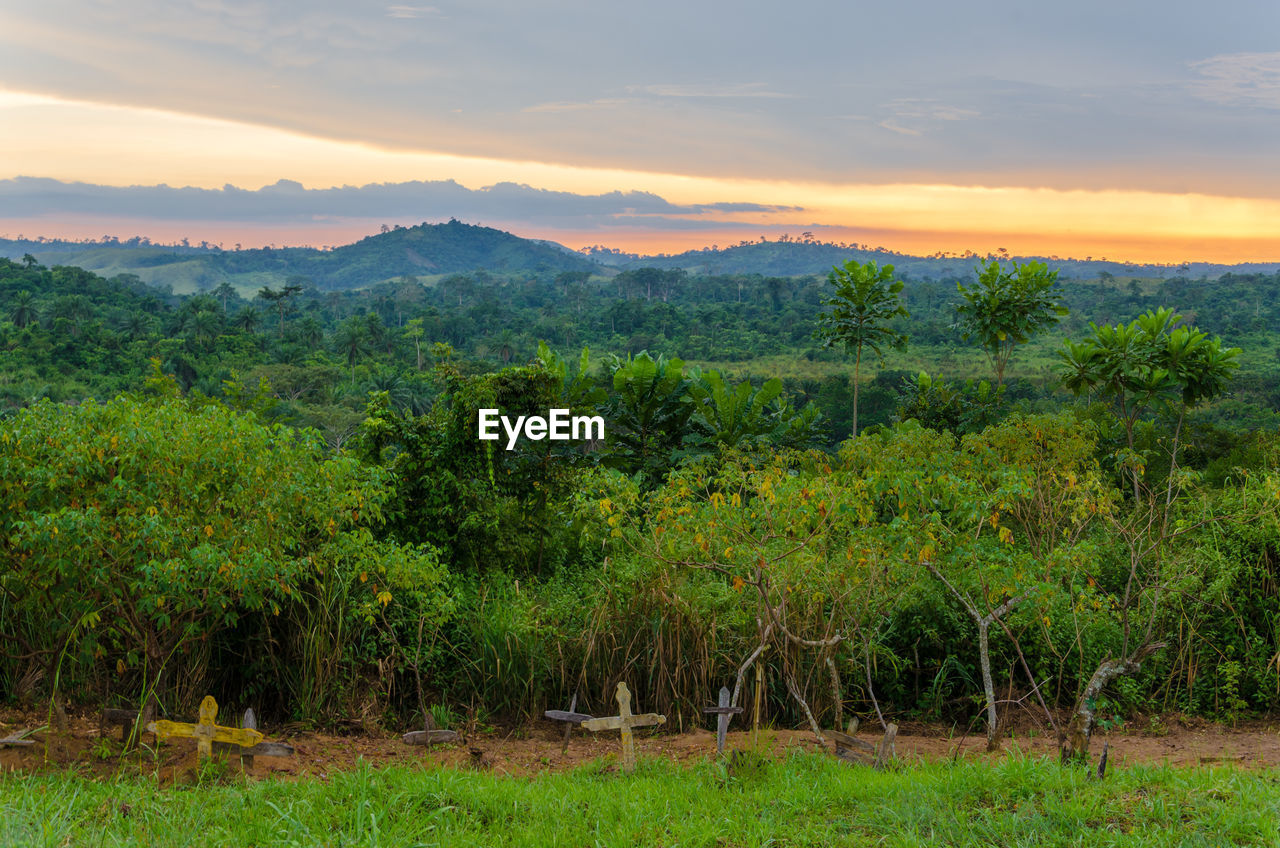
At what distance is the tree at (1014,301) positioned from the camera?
15852mm

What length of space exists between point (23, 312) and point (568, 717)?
224 ft

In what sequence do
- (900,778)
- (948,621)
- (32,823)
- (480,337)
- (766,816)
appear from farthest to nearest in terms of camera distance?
(480,337) < (948,621) < (900,778) < (766,816) < (32,823)

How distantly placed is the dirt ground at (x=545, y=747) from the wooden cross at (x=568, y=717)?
8 centimetres

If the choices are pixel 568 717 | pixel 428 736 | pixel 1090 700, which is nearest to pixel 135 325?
pixel 428 736

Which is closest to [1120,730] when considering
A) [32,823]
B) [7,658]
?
[32,823]

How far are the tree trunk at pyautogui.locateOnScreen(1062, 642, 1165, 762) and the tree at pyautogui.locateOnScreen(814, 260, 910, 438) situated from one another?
1163 cm

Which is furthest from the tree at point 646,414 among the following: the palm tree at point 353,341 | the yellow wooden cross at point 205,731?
the palm tree at point 353,341

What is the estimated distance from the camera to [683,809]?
15.3 ft

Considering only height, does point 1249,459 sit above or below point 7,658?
above

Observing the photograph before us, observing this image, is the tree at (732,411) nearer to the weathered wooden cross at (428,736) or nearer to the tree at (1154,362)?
the tree at (1154,362)

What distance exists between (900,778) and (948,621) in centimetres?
213

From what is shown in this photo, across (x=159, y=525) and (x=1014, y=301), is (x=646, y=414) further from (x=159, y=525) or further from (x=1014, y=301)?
(x=1014, y=301)

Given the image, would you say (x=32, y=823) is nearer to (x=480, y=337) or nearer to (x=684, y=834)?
(x=684, y=834)

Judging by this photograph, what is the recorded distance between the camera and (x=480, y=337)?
245ft
